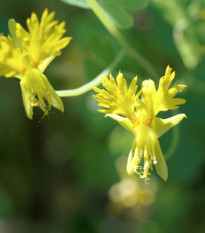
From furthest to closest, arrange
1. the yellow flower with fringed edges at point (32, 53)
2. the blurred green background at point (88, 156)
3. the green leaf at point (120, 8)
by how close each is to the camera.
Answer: the blurred green background at point (88, 156), the green leaf at point (120, 8), the yellow flower with fringed edges at point (32, 53)

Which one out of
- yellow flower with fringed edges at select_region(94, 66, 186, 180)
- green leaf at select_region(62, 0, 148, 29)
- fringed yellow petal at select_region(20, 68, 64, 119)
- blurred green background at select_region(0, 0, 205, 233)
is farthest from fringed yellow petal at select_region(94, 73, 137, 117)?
blurred green background at select_region(0, 0, 205, 233)

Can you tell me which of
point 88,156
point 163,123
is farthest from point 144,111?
point 88,156

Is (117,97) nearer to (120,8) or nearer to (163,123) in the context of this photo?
(163,123)

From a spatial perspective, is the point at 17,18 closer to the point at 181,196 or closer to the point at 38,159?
the point at 38,159

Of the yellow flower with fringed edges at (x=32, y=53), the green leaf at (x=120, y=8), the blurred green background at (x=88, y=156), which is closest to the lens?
the yellow flower with fringed edges at (x=32, y=53)

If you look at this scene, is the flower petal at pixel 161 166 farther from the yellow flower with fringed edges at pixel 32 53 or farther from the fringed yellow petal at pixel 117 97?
the yellow flower with fringed edges at pixel 32 53

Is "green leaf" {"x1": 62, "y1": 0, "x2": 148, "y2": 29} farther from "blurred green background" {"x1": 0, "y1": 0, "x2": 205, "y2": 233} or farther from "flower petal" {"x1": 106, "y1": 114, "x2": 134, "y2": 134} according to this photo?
"blurred green background" {"x1": 0, "y1": 0, "x2": 205, "y2": 233}

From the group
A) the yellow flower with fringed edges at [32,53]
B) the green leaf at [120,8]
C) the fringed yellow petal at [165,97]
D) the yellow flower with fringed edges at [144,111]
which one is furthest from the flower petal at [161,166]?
the green leaf at [120,8]
